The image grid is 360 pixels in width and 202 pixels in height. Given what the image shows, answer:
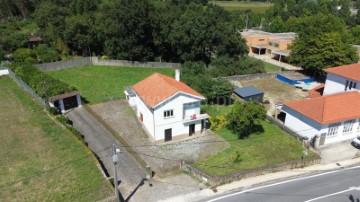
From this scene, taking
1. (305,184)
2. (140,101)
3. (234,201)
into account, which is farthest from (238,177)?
(140,101)

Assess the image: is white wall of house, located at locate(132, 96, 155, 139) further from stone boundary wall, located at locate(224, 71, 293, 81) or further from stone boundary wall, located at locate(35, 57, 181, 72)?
stone boundary wall, located at locate(35, 57, 181, 72)

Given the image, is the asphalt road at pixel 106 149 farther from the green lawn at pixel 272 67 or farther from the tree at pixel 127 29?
the green lawn at pixel 272 67

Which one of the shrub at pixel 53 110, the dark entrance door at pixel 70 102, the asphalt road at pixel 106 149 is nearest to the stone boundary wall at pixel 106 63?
the dark entrance door at pixel 70 102

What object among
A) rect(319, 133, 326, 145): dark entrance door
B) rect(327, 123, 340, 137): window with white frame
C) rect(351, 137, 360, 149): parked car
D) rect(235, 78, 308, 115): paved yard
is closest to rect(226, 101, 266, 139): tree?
rect(319, 133, 326, 145): dark entrance door

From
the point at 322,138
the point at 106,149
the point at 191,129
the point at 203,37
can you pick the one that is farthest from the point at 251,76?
the point at 106,149

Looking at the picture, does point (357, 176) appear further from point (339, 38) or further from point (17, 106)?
point (17, 106)

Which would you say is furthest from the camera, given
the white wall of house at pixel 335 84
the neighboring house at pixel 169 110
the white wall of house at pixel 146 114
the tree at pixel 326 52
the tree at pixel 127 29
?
the tree at pixel 127 29
